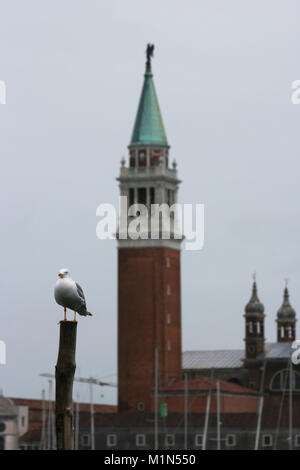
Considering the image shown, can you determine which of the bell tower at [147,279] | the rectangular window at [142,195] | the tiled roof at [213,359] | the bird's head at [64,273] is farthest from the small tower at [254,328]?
the bird's head at [64,273]

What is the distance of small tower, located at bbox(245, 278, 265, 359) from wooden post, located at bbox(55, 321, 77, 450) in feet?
407

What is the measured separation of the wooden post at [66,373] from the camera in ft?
70.9

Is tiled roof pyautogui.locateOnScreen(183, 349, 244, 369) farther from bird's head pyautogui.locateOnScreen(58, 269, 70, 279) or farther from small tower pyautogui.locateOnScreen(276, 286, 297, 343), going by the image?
bird's head pyautogui.locateOnScreen(58, 269, 70, 279)

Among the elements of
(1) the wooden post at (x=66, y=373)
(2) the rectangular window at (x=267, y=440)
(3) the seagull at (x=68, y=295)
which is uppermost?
(2) the rectangular window at (x=267, y=440)

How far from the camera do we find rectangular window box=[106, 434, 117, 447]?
124312 mm

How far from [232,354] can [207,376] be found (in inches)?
181

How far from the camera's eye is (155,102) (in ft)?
442

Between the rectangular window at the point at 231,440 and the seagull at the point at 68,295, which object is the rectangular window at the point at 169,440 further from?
the seagull at the point at 68,295

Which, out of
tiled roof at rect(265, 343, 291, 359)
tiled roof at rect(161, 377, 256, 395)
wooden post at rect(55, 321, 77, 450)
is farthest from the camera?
tiled roof at rect(265, 343, 291, 359)

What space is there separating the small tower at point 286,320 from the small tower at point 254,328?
478 centimetres

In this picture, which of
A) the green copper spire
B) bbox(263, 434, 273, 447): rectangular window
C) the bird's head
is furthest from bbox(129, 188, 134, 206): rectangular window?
the bird's head

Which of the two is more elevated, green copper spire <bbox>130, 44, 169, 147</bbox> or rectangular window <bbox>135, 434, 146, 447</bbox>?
green copper spire <bbox>130, 44, 169, 147</bbox>

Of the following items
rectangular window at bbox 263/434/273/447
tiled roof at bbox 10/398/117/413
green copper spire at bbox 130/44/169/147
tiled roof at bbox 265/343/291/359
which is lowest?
rectangular window at bbox 263/434/273/447
